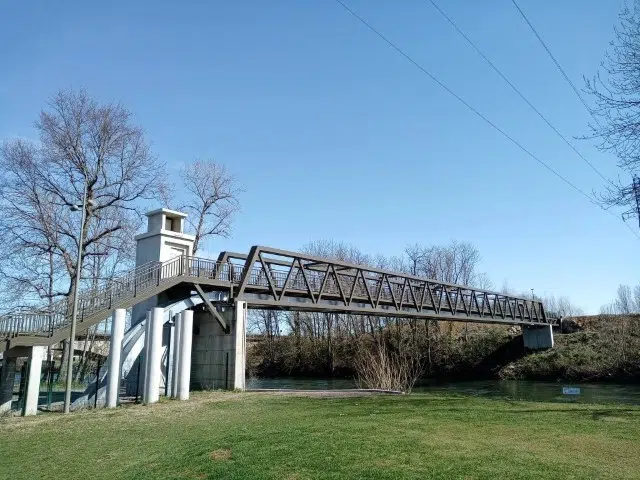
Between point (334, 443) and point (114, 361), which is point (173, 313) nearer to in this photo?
point (114, 361)

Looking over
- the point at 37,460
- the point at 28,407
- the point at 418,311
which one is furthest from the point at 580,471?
the point at 418,311

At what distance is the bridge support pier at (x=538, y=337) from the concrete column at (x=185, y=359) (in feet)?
154

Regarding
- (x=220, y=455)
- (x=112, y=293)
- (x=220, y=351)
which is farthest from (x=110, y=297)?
(x=220, y=455)

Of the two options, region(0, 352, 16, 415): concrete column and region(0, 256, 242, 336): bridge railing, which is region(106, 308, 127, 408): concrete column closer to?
region(0, 256, 242, 336): bridge railing

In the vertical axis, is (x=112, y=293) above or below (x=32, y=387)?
above

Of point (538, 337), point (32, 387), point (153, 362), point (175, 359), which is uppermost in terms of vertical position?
point (538, 337)

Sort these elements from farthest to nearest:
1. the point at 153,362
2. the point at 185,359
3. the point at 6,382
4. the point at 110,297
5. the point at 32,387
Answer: the point at 110,297
the point at 185,359
the point at 153,362
the point at 6,382
the point at 32,387

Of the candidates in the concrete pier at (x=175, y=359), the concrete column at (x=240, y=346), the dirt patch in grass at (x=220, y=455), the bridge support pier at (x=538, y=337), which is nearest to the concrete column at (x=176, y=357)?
the concrete pier at (x=175, y=359)

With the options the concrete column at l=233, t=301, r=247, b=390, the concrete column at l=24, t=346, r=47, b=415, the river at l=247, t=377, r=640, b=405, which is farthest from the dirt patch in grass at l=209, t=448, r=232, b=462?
the concrete column at l=233, t=301, r=247, b=390

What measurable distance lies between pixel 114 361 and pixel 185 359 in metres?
2.67

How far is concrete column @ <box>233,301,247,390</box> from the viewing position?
23406 mm

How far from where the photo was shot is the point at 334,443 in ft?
30.0

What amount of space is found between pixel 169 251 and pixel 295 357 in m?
36.6

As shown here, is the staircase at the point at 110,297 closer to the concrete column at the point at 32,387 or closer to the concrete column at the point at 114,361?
the concrete column at the point at 32,387
